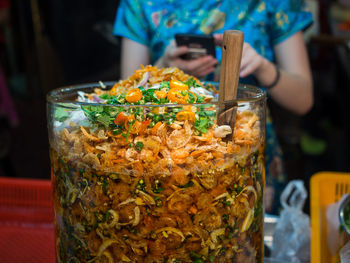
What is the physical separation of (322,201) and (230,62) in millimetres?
534

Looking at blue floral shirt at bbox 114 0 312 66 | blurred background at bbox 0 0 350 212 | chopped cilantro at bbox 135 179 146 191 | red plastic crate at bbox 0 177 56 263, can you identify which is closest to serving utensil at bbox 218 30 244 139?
chopped cilantro at bbox 135 179 146 191

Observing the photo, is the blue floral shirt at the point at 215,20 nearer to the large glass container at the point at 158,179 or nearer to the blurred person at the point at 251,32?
the blurred person at the point at 251,32

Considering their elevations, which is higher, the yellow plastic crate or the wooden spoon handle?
the wooden spoon handle

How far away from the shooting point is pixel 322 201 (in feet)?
3.16

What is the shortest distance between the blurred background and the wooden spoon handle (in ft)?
7.26

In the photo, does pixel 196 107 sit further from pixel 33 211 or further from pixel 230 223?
pixel 33 211

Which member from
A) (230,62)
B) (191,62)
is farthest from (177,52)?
(230,62)

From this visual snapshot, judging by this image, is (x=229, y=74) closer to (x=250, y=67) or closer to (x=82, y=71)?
(x=250, y=67)

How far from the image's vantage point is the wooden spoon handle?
22.1 inches

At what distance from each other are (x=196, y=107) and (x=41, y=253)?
0.56 meters

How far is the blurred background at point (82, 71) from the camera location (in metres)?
3.16

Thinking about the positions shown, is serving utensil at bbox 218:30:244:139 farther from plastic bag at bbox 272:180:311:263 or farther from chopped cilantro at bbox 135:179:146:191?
plastic bag at bbox 272:180:311:263

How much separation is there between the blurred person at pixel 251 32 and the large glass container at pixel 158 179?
622mm

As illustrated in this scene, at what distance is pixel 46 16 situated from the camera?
14.9 feet
